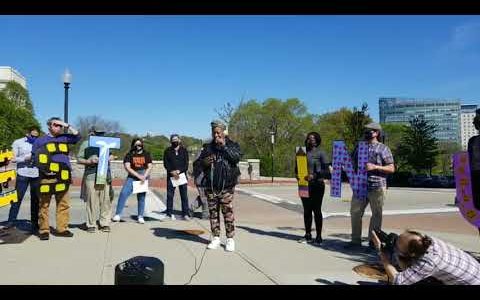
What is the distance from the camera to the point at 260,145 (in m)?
52.8

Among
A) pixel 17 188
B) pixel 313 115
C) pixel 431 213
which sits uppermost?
pixel 313 115

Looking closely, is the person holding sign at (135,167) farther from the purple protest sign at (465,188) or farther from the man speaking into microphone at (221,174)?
the purple protest sign at (465,188)

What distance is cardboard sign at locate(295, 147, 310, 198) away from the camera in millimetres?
7172

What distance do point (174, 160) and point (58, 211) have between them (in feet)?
9.74

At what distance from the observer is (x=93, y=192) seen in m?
7.96

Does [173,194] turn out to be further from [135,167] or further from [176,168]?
[135,167]

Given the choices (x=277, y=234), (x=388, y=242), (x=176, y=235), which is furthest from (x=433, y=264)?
(x=176, y=235)

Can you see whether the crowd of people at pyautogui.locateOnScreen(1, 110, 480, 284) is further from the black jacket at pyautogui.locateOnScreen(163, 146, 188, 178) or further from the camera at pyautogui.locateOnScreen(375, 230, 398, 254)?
the camera at pyautogui.locateOnScreen(375, 230, 398, 254)

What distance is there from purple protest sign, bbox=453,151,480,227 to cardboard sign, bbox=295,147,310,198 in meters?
2.15
